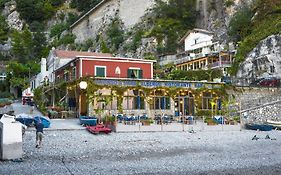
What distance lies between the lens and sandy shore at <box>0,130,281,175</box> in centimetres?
1175

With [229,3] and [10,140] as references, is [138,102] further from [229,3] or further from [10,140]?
[229,3]

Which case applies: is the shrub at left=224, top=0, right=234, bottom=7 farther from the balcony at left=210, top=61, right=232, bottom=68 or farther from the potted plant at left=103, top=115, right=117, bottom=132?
the potted plant at left=103, top=115, right=117, bottom=132

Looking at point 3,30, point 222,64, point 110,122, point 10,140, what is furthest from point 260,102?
point 3,30

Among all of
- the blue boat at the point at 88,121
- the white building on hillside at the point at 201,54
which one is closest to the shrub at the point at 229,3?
the white building on hillside at the point at 201,54

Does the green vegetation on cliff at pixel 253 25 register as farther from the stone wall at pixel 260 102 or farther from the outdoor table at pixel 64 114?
the outdoor table at pixel 64 114

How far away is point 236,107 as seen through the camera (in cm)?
3088

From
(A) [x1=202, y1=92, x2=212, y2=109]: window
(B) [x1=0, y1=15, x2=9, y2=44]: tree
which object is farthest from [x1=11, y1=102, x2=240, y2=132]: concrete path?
(B) [x1=0, y1=15, x2=9, y2=44]: tree

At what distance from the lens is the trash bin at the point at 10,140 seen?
12.5 meters

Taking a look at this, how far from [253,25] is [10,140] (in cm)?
4030

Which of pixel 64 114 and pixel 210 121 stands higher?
pixel 64 114

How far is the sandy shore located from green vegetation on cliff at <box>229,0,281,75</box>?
22.5 m

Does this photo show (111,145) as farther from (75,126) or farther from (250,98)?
(250,98)

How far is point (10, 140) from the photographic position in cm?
1259

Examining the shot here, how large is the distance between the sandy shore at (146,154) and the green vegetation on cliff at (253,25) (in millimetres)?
22550
